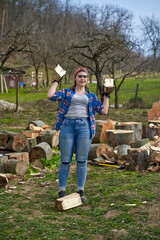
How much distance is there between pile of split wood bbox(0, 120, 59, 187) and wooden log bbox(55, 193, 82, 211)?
8.48 ft

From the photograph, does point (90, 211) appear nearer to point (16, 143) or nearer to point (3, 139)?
point (16, 143)

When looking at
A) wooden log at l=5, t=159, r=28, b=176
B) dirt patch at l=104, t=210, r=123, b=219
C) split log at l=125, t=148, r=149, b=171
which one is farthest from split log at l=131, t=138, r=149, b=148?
dirt patch at l=104, t=210, r=123, b=219

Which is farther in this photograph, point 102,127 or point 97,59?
point 97,59

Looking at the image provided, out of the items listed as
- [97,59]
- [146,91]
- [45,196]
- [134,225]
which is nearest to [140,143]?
[45,196]

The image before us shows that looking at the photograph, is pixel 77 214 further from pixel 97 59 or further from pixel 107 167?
pixel 97 59

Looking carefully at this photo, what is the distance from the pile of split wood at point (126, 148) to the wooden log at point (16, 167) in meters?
1.98

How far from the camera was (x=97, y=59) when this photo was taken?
62.1 ft

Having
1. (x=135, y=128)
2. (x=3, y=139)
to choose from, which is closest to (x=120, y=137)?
(x=135, y=128)

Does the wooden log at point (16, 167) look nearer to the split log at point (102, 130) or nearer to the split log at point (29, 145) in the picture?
the split log at point (29, 145)

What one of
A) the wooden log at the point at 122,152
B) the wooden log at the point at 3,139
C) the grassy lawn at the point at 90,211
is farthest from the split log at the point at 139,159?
the wooden log at the point at 3,139

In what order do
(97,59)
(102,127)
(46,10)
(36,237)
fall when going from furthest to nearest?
(46,10), (97,59), (102,127), (36,237)

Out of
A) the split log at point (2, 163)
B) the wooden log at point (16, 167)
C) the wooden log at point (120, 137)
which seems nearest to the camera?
the wooden log at point (16, 167)

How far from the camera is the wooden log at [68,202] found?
14.9 feet

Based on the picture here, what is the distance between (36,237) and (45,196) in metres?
1.82
